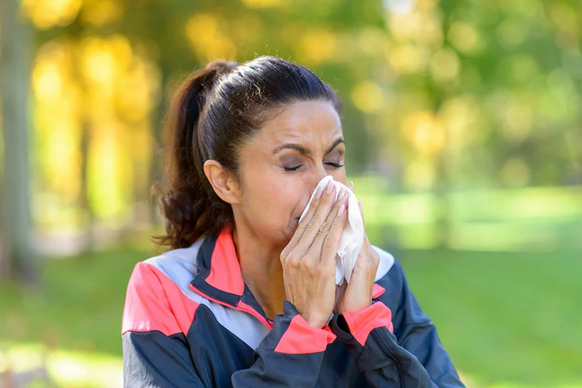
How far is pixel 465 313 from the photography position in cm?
1071

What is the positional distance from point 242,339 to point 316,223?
1.45 feet

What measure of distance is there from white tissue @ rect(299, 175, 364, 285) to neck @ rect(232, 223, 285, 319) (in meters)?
0.30

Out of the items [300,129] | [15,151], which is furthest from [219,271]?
[15,151]

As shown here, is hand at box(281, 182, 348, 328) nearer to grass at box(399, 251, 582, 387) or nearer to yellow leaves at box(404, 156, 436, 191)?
grass at box(399, 251, 582, 387)

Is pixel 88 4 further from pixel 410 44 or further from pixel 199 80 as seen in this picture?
pixel 199 80

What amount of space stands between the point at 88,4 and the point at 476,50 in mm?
8284

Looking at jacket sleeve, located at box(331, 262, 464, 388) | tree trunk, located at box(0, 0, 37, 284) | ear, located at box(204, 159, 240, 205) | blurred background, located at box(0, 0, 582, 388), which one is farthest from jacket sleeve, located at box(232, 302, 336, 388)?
tree trunk, located at box(0, 0, 37, 284)

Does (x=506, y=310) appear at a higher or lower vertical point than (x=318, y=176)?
lower

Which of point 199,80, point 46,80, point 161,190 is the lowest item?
point 161,190

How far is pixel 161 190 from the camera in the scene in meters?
2.98

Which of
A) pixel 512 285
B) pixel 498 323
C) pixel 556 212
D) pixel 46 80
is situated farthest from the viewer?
pixel 556 212

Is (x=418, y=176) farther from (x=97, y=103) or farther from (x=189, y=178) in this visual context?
(x=189, y=178)

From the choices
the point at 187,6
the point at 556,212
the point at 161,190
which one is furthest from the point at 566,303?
the point at 556,212

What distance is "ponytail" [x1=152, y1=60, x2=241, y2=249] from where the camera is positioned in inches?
107
